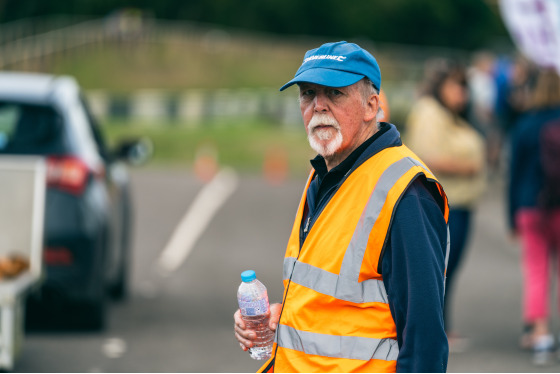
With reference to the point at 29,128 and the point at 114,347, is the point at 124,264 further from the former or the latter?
the point at 29,128

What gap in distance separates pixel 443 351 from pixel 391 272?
0.87ft

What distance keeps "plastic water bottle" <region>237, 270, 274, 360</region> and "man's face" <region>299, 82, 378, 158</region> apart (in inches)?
20.6

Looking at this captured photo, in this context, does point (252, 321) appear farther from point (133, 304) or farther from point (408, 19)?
point (408, 19)

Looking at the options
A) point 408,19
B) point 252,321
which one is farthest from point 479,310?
point 408,19

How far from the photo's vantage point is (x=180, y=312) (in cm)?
959

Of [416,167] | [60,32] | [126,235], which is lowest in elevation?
[416,167]

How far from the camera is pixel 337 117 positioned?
359cm

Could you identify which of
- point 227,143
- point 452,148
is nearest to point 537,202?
point 452,148

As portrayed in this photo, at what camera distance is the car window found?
827 centimetres

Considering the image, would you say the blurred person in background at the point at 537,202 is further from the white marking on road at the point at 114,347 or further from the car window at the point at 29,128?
the car window at the point at 29,128

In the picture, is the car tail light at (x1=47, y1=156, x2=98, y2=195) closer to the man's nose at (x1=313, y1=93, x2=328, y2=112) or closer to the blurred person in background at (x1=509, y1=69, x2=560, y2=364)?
the blurred person in background at (x1=509, y1=69, x2=560, y2=364)

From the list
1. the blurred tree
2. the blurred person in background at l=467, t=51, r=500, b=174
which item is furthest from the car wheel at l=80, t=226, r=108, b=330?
the blurred tree

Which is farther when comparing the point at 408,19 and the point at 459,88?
the point at 408,19

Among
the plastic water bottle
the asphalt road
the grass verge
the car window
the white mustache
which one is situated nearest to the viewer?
the white mustache
